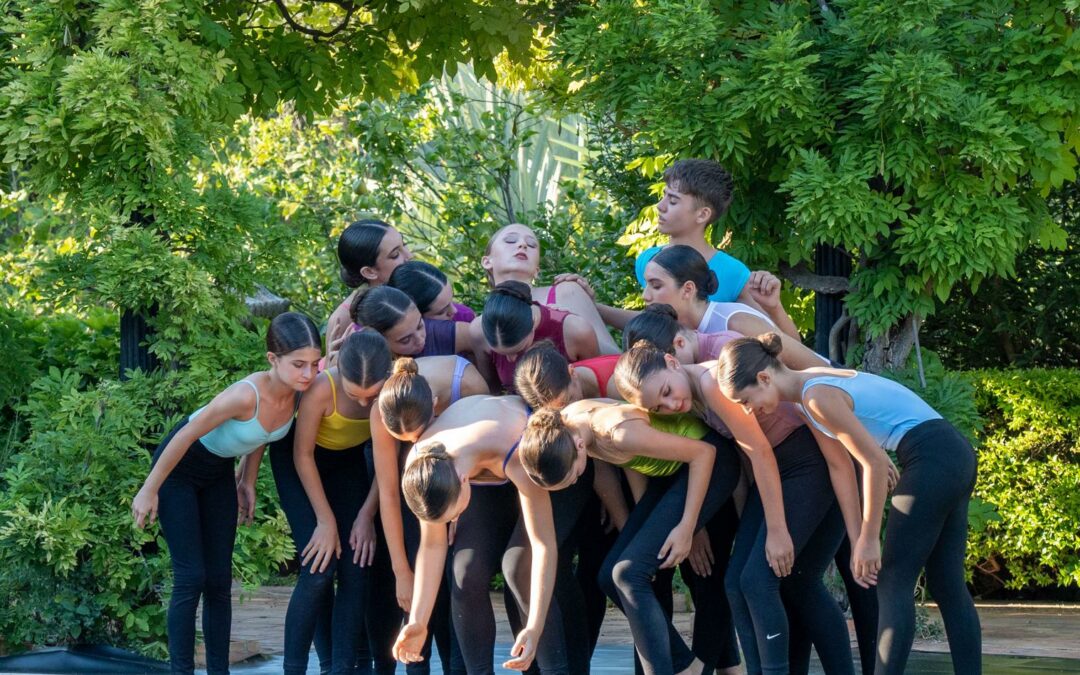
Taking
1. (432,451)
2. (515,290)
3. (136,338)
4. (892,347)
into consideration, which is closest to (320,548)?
(432,451)

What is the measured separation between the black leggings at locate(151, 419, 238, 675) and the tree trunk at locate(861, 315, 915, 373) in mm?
3210

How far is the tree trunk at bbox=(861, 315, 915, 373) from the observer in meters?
6.24

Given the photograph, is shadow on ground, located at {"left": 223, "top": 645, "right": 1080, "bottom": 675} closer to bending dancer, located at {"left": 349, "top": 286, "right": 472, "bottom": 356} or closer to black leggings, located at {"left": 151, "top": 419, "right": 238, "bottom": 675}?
black leggings, located at {"left": 151, "top": 419, "right": 238, "bottom": 675}

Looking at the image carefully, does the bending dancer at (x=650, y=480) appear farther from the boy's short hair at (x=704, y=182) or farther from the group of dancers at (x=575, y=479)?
the boy's short hair at (x=704, y=182)

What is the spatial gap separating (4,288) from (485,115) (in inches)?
157

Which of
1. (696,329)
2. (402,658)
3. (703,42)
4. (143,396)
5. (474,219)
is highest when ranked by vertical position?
(703,42)

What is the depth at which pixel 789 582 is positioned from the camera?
4.26 meters

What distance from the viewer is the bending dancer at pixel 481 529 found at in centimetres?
396

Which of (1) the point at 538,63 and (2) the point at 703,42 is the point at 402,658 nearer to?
(2) the point at 703,42

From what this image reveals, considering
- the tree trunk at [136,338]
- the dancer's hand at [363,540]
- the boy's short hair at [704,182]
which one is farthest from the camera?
the tree trunk at [136,338]

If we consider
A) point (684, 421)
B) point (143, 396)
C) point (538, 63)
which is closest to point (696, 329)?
point (684, 421)

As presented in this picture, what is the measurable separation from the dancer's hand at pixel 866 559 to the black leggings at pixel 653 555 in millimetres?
484

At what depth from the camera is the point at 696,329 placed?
4562 millimetres

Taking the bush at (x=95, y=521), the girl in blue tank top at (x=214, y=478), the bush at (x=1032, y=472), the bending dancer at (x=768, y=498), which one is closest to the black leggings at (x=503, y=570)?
the bending dancer at (x=768, y=498)
